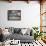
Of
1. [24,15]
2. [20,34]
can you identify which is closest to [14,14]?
[24,15]

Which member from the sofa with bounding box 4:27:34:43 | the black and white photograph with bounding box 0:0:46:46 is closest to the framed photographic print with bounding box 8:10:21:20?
the black and white photograph with bounding box 0:0:46:46

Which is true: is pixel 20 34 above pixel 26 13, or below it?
below

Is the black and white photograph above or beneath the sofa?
above

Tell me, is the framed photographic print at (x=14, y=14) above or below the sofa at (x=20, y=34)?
above

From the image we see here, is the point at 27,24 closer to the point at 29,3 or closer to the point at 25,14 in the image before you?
the point at 25,14

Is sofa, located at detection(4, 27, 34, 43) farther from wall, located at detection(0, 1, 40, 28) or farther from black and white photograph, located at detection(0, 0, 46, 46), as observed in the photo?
wall, located at detection(0, 1, 40, 28)

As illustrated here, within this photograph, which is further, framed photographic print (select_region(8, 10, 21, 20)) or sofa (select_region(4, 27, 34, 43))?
framed photographic print (select_region(8, 10, 21, 20))

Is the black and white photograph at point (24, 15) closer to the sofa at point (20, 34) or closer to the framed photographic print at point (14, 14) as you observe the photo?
the framed photographic print at point (14, 14)

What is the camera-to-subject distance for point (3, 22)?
5.10 meters

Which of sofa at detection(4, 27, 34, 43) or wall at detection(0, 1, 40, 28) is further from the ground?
wall at detection(0, 1, 40, 28)

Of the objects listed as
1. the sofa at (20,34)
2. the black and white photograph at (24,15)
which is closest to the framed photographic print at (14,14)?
the black and white photograph at (24,15)

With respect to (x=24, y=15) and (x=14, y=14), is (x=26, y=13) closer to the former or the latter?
(x=24, y=15)

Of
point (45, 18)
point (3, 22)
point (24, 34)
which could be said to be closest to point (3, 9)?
point (3, 22)

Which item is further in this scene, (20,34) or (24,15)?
(24,15)
